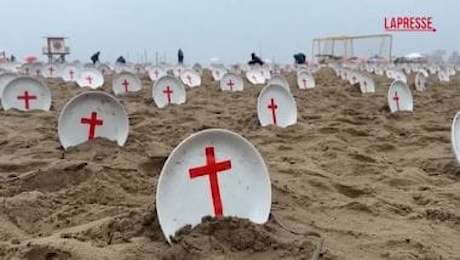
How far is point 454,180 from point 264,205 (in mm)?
2173

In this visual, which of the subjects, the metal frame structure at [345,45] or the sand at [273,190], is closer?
the sand at [273,190]

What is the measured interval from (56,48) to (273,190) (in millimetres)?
32689

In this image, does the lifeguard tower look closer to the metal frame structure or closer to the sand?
the metal frame structure

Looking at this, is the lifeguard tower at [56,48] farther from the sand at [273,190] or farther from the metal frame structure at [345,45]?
the sand at [273,190]

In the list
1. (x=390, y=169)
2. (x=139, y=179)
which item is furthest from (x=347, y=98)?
(x=139, y=179)

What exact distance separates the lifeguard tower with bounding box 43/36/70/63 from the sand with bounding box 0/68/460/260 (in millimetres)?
27930

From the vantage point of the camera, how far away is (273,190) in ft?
13.0

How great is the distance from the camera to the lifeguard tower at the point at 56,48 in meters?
33.9

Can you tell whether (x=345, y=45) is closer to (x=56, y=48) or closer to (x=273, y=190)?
(x=56, y=48)

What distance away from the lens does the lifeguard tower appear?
33.9 m

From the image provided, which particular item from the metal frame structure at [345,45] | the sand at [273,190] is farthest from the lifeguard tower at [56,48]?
the sand at [273,190]

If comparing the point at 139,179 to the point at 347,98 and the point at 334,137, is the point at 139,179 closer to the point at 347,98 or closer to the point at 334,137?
the point at 334,137

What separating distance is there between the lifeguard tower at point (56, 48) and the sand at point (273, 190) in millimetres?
27930

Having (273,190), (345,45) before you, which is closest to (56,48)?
(345,45)
